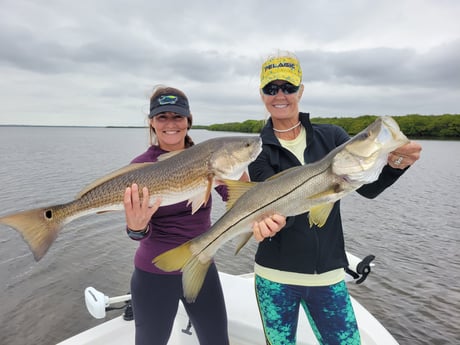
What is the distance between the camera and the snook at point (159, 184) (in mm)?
2678

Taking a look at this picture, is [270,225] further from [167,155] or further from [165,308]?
[165,308]

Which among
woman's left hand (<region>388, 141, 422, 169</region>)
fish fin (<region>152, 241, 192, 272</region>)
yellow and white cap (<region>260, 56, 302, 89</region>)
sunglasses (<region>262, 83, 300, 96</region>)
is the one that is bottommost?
fish fin (<region>152, 241, 192, 272</region>)

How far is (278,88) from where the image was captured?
273cm

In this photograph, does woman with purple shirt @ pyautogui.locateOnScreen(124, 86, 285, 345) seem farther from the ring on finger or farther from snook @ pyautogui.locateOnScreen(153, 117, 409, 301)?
the ring on finger

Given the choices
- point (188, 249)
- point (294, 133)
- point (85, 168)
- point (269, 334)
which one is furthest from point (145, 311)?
point (85, 168)

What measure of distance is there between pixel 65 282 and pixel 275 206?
8.55m

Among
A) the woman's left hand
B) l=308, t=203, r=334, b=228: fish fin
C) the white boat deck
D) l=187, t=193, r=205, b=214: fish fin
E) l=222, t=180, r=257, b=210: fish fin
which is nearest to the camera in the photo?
the woman's left hand

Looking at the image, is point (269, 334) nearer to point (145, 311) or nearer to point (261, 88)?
point (145, 311)

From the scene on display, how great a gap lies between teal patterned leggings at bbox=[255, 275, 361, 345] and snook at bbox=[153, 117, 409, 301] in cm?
55

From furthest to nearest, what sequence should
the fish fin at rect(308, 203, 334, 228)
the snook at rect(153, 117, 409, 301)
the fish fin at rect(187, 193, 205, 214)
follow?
the fish fin at rect(187, 193, 205, 214)
the fish fin at rect(308, 203, 334, 228)
the snook at rect(153, 117, 409, 301)

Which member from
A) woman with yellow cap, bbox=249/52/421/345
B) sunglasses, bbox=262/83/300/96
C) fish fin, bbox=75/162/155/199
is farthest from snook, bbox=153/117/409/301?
fish fin, bbox=75/162/155/199

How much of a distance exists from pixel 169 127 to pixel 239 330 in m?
2.92

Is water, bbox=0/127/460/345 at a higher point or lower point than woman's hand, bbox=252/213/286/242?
lower

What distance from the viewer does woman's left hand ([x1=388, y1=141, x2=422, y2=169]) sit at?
220cm
